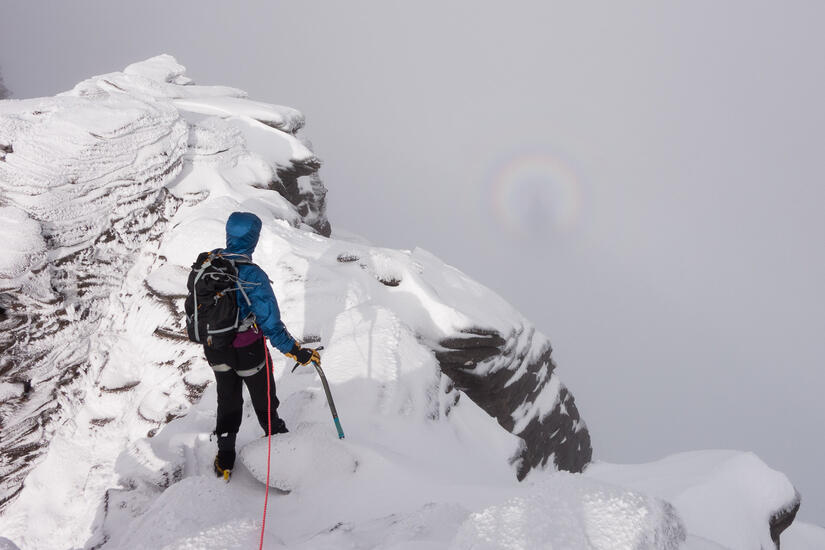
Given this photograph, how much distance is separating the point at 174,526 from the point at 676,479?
364 inches

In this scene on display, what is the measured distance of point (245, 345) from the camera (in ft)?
17.6

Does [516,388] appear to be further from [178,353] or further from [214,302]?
[214,302]

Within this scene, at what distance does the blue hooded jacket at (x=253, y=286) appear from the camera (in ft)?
17.0

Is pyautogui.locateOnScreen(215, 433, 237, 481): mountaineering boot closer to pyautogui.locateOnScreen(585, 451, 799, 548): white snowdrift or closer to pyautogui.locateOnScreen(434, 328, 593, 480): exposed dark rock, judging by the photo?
pyautogui.locateOnScreen(434, 328, 593, 480): exposed dark rock

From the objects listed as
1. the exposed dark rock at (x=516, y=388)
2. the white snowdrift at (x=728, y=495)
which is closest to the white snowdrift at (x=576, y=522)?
the white snowdrift at (x=728, y=495)

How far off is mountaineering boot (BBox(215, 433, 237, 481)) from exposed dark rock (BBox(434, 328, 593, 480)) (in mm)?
6225

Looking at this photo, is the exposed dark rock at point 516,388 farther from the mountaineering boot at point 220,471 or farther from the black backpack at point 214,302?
the black backpack at point 214,302

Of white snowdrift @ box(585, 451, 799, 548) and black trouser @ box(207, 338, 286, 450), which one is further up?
black trouser @ box(207, 338, 286, 450)

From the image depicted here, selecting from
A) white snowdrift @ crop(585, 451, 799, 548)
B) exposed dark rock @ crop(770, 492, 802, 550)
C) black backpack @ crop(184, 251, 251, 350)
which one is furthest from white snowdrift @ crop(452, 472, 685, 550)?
exposed dark rock @ crop(770, 492, 802, 550)

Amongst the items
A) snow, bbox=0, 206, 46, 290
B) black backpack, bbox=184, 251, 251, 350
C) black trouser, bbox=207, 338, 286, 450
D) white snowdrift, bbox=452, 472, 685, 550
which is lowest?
snow, bbox=0, 206, 46, 290

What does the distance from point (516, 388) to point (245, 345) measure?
10.3 metres

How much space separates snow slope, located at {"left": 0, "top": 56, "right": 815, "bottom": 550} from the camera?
4398 millimetres

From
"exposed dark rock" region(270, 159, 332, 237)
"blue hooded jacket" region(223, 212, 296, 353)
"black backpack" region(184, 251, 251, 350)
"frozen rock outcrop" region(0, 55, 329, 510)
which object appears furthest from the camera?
"exposed dark rock" region(270, 159, 332, 237)

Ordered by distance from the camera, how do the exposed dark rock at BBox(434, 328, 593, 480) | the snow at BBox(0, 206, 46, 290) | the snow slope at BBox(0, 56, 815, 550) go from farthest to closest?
the exposed dark rock at BBox(434, 328, 593, 480)
the snow at BBox(0, 206, 46, 290)
the snow slope at BBox(0, 56, 815, 550)
